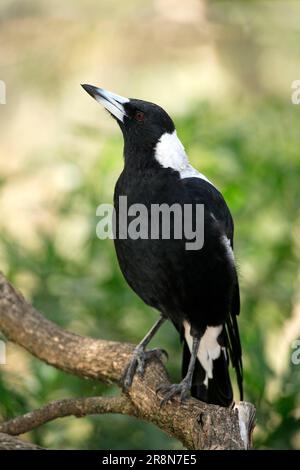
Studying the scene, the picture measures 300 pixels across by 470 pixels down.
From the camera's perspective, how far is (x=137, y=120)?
3.18m

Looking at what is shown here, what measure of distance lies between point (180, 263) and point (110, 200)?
134cm

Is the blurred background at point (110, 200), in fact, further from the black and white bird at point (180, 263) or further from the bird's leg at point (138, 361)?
the bird's leg at point (138, 361)

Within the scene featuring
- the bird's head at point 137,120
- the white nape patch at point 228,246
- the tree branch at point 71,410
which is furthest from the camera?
the bird's head at point 137,120

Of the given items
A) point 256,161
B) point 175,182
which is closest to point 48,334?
point 175,182

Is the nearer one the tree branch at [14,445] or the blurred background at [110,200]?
the tree branch at [14,445]

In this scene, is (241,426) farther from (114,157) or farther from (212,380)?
(114,157)

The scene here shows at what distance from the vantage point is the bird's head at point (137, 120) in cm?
314

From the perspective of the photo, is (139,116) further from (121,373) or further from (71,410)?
(71,410)

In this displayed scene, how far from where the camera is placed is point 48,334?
3.16 m
